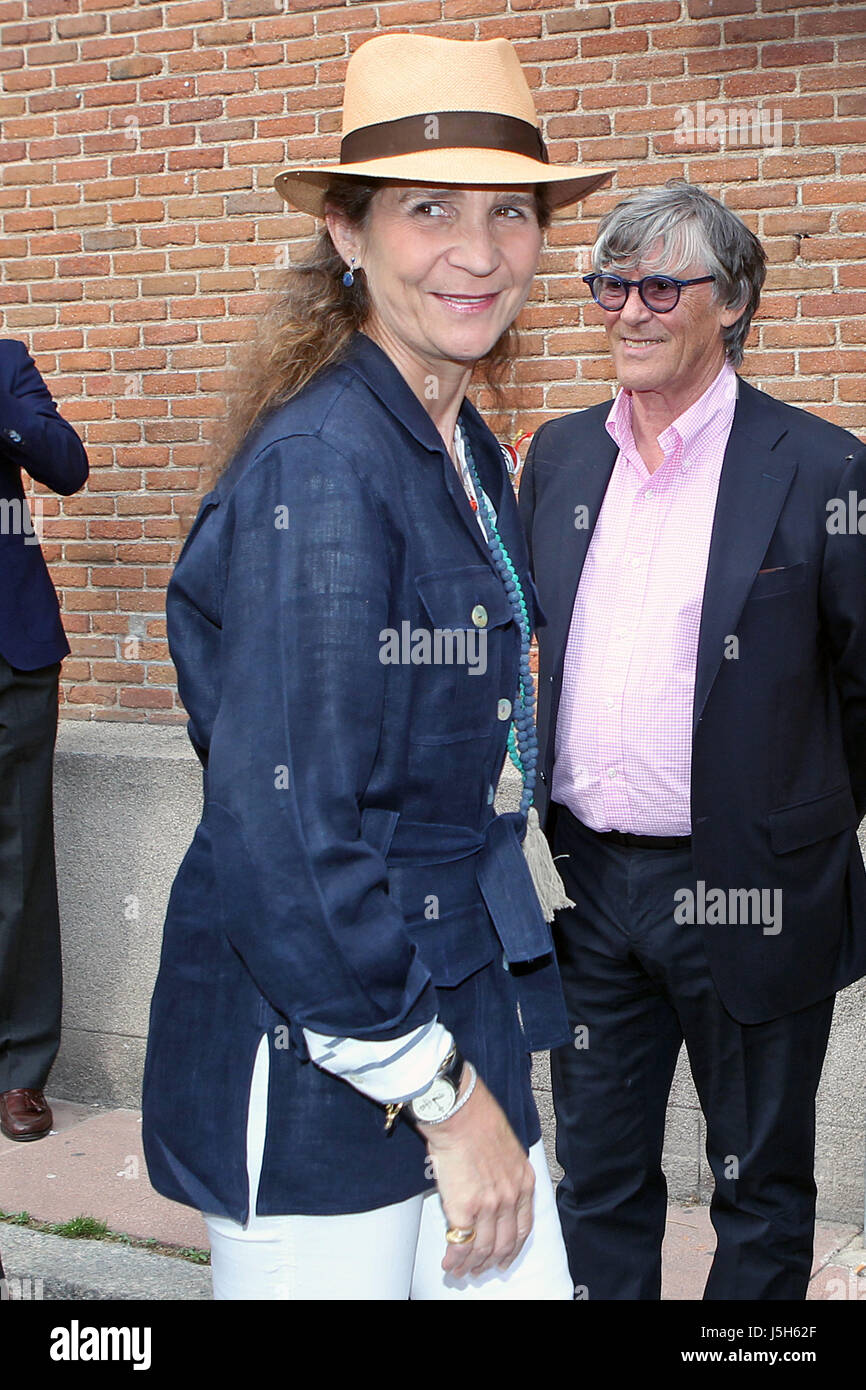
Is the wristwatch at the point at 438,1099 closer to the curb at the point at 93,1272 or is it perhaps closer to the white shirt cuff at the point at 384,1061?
the white shirt cuff at the point at 384,1061

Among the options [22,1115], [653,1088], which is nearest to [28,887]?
[22,1115]

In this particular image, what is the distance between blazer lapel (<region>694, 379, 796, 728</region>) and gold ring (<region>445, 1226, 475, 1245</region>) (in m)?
1.45

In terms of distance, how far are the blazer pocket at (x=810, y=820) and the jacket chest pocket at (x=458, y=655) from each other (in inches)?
50.7

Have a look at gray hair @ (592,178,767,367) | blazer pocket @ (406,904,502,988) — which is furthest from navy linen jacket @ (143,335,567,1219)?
gray hair @ (592,178,767,367)

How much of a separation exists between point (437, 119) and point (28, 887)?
11.5ft

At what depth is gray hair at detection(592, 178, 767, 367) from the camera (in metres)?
3.17

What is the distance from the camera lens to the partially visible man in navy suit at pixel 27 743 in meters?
4.69

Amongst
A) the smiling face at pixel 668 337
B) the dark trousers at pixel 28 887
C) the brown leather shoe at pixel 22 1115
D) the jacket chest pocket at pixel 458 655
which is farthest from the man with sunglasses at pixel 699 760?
the brown leather shoe at pixel 22 1115

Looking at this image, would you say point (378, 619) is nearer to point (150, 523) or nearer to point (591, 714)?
point (591, 714)

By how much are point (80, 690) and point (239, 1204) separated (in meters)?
4.12

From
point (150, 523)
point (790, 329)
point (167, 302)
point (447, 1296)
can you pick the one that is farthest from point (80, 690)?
point (447, 1296)

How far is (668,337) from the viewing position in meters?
3.15

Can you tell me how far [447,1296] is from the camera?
205 cm

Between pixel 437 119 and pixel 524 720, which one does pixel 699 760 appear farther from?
pixel 437 119
